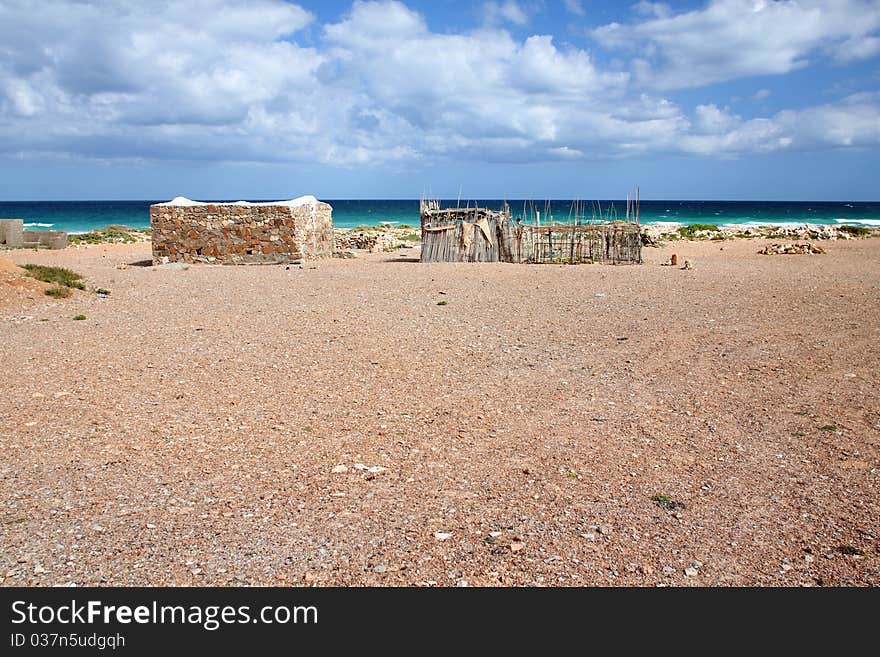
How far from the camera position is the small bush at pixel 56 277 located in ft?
48.8

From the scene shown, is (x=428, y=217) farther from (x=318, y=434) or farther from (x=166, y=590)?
(x=166, y=590)

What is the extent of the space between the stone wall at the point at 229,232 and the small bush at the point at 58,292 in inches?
345

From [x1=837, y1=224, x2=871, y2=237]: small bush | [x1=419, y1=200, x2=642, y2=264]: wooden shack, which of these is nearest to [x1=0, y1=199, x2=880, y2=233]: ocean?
[x1=837, y1=224, x2=871, y2=237]: small bush

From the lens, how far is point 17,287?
13.5 m

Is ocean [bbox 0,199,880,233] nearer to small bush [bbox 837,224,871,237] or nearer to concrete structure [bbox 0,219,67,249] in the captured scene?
small bush [bbox 837,224,871,237]

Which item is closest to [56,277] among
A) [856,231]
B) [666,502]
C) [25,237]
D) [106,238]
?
[666,502]

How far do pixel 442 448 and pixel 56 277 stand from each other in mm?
12484

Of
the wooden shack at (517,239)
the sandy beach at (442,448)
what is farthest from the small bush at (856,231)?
the sandy beach at (442,448)

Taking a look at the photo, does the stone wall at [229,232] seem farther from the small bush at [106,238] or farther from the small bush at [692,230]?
the small bush at [692,230]

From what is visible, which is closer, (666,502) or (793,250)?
(666,502)

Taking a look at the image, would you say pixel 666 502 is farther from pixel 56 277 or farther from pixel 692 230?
pixel 692 230

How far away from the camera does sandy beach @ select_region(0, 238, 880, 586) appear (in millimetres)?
4121

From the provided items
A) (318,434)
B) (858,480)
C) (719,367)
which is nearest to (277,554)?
(318,434)

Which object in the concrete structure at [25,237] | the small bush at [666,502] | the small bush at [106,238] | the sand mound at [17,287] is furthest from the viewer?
the small bush at [106,238]
